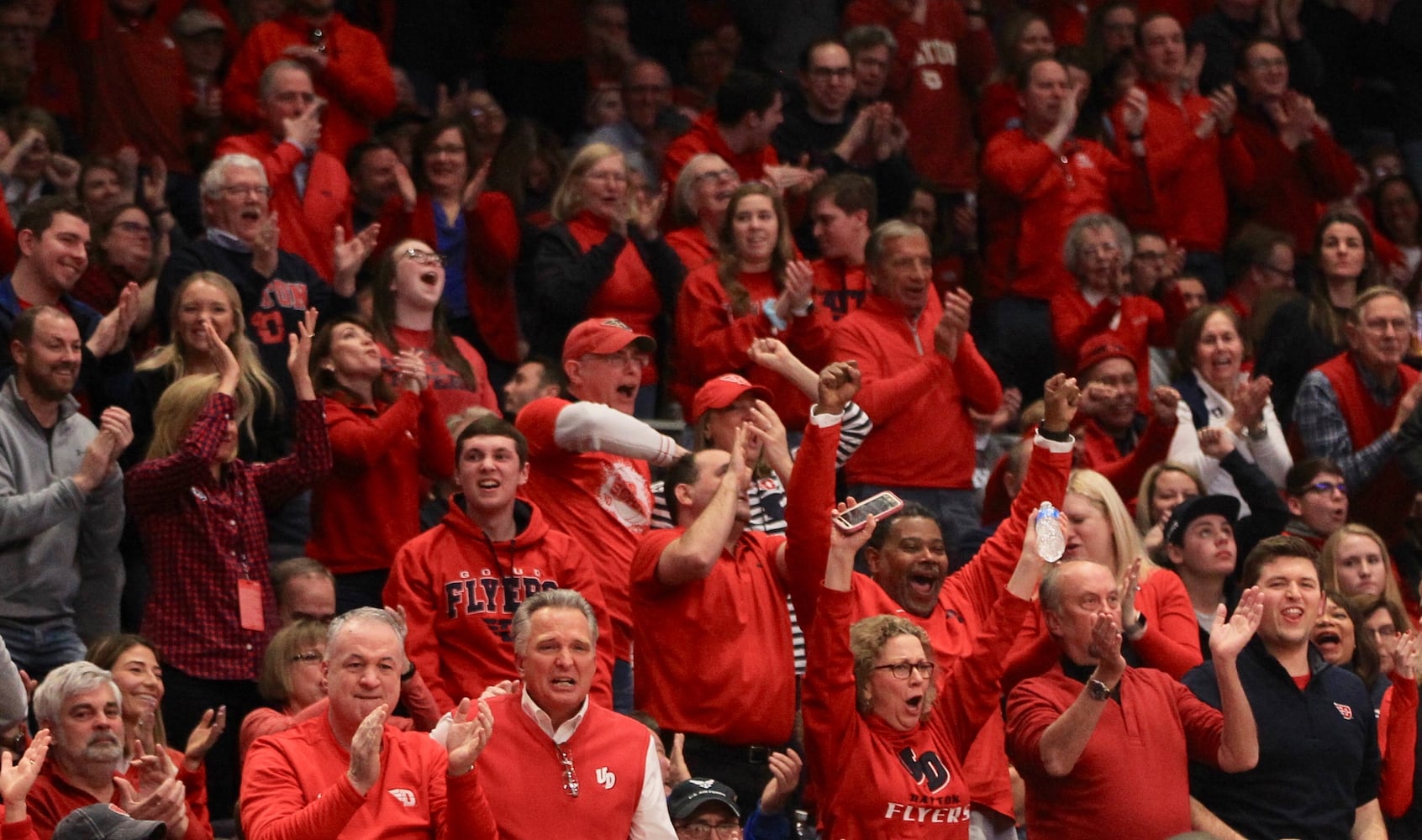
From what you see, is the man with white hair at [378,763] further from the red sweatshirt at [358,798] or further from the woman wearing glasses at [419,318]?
the woman wearing glasses at [419,318]

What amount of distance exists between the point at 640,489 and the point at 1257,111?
5886mm

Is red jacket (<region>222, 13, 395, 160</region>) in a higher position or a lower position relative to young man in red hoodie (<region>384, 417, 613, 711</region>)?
higher

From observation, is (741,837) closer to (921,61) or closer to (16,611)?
(16,611)

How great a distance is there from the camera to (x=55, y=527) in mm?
7449

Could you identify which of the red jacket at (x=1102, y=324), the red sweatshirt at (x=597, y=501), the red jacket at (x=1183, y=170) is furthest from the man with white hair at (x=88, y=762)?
the red jacket at (x=1183, y=170)

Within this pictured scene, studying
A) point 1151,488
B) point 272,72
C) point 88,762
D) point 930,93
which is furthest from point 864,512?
point 930,93

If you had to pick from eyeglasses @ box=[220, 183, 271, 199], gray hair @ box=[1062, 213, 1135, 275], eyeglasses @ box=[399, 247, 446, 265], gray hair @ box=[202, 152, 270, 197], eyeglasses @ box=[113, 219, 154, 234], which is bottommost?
gray hair @ box=[1062, 213, 1135, 275]

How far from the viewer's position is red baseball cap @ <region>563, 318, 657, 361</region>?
800cm

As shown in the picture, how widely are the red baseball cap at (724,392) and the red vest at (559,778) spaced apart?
1.64 meters

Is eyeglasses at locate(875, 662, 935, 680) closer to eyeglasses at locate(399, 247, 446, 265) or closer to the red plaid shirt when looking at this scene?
the red plaid shirt

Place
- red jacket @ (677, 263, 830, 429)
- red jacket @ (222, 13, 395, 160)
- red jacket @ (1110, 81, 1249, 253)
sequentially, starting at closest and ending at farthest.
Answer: red jacket @ (677, 263, 830, 429), red jacket @ (222, 13, 395, 160), red jacket @ (1110, 81, 1249, 253)

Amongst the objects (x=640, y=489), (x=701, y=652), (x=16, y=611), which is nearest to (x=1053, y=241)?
(x=640, y=489)

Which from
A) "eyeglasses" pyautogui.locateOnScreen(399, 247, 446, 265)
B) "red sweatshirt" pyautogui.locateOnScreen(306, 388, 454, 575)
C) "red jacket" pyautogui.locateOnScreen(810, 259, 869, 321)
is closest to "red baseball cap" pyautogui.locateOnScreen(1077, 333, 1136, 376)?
"red jacket" pyautogui.locateOnScreen(810, 259, 869, 321)

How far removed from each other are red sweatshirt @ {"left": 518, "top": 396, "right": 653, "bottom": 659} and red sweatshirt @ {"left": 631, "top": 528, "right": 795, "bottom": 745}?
0.64 m
